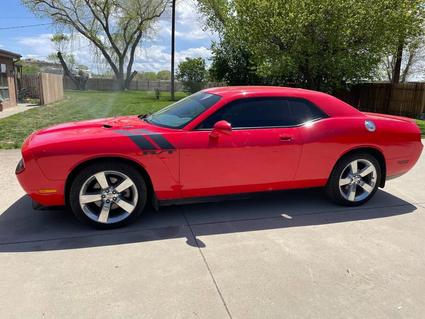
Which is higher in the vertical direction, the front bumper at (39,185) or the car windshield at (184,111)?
the car windshield at (184,111)

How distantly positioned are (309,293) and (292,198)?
2.23m

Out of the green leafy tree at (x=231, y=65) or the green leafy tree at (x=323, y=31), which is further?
the green leafy tree at (x=231, y=65)

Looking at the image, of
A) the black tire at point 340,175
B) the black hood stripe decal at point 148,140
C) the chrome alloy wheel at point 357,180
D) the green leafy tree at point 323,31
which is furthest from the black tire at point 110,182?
the green leafy tree at point 323,31

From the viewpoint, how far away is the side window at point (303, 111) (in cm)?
442

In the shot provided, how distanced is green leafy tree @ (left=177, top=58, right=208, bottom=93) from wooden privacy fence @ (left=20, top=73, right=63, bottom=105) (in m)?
11.9

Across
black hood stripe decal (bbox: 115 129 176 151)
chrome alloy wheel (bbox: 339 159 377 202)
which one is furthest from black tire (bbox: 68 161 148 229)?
chrome alloy wheel (bbox: 339 159 377 202)

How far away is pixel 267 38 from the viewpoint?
14.5 metres

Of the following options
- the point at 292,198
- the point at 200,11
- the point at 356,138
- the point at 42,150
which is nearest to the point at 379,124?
the point at 356,138

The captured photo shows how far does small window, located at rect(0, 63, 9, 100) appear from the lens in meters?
16.5

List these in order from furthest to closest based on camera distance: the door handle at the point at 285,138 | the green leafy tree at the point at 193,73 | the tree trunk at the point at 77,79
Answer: the tree trunk at the point at 77,79 < the green leafy tree at the point at 193,73 < the door handle at the point at 285,138

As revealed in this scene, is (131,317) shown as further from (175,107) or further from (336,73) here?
(336,73)

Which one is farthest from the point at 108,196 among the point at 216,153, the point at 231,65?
the point at 231,65

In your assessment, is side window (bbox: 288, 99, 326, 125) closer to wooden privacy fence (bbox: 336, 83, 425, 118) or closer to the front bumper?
the front bumper

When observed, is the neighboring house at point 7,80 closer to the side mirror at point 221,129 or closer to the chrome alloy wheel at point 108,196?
the chrome alloy wheel at point 108,196
